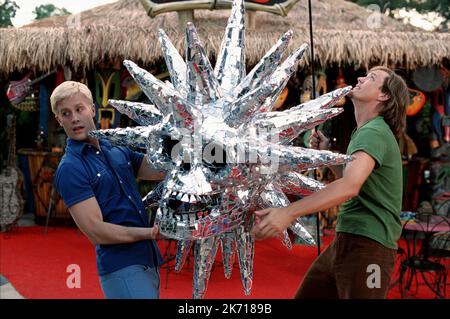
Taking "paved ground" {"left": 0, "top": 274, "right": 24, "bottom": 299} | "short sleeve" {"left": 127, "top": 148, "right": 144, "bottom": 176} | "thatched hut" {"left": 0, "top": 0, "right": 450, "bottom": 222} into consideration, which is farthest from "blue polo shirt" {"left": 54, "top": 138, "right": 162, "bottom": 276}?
"thatched hut" {"left": 0, "top": 0, "right": 450, "bottom": 222}

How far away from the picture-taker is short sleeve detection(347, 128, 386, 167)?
1.97m

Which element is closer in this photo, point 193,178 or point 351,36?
point 193,178

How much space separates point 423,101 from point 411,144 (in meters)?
0.59

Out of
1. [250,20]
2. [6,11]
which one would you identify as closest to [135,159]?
[250,20]

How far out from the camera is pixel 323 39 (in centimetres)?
602

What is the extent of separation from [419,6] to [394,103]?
16.0m

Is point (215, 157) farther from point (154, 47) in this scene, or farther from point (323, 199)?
point (154, 47)

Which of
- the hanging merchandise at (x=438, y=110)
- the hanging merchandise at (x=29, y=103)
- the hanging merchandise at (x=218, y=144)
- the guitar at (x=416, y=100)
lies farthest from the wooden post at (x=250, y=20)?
the hanging merchandise at (x=218, y=144)

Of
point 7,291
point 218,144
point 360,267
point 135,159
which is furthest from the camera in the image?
point 7,291

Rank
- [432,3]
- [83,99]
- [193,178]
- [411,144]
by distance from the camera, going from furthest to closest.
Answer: [432,3]
[411,144]
[83,99]
[193,178]

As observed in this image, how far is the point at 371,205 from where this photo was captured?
2.11 meters

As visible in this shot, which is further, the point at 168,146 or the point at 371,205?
the point at 371,205

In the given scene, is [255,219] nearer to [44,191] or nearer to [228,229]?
[228,229]

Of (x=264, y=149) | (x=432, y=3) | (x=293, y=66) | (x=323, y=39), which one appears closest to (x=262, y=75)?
(x=293, y=66)
